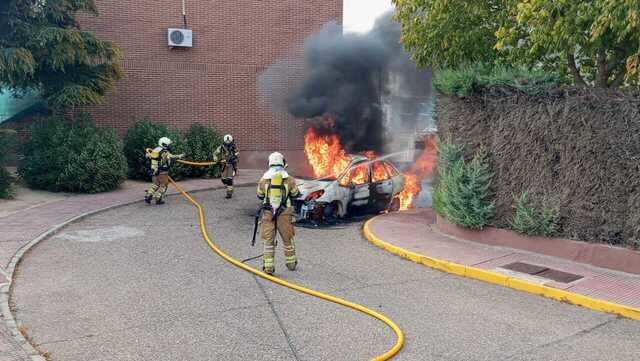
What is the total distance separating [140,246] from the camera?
29.7ft

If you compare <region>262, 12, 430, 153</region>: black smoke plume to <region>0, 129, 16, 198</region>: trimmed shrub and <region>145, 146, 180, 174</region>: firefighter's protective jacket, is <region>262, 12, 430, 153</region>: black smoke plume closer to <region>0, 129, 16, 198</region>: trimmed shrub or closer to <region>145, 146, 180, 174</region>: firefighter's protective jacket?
<region>145, 146, 180, 174</region>: firefighter's protective jacket

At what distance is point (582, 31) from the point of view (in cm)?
798

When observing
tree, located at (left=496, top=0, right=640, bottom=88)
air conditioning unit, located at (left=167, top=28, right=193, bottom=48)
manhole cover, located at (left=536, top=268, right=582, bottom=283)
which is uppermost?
air conditioning unit, located at (left=167, top=28, right=193, bottom=48)

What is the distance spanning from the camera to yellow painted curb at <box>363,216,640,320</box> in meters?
6.18

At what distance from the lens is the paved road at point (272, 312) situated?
505cm

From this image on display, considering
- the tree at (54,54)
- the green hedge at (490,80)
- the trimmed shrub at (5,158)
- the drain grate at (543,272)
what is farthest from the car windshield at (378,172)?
the trimmed shrub at (5,158)

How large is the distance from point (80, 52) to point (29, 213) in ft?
16.7

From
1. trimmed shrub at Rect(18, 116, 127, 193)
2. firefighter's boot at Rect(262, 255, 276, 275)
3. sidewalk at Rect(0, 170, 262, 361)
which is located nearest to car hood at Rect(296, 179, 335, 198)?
firefighter's boot at Rect(262, 255, 276, 275)

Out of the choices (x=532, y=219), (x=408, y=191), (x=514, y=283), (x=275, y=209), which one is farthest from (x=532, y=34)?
(x=408, y=191)

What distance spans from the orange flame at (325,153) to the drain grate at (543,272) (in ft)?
16.9

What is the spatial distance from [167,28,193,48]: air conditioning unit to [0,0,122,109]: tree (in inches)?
113

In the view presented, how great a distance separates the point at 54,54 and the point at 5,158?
9.47 feet

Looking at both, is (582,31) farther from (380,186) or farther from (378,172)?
(380,186)

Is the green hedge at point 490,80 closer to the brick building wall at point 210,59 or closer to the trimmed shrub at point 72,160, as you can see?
the trimmed shrub at point 72,160
